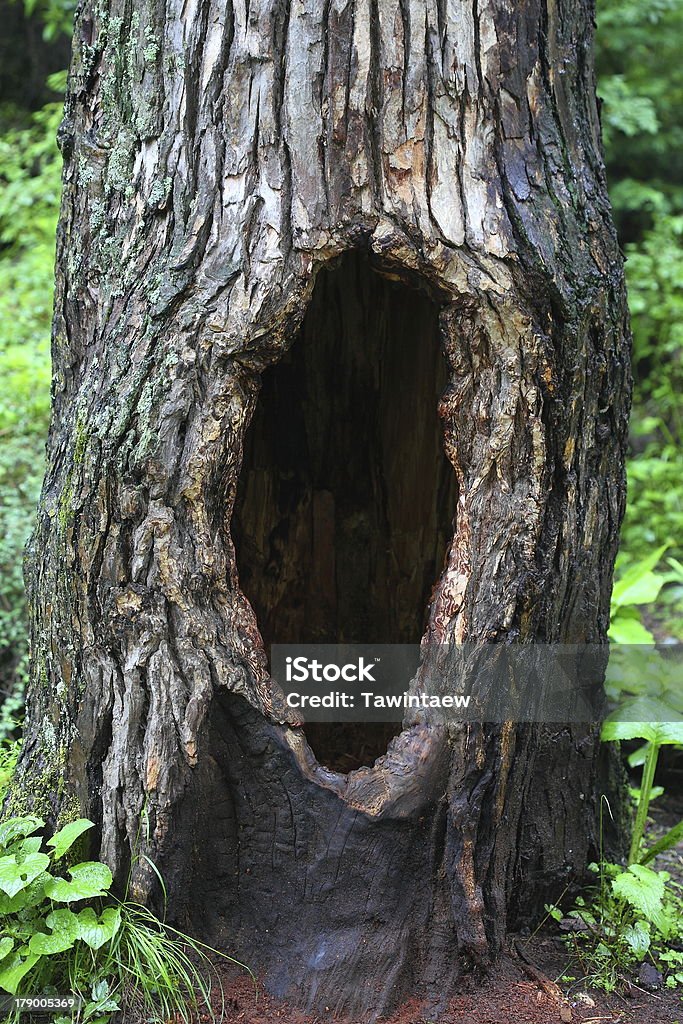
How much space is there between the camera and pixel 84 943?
2.28 meters

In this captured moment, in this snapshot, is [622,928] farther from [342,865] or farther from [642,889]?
[342,865]

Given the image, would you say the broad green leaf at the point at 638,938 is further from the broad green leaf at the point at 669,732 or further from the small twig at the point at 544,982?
the broad green leaf at the point at 669,732

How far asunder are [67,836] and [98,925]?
0.22 metres

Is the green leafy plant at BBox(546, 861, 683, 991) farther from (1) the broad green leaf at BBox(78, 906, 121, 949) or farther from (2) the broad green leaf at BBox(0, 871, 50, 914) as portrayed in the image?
(2) the broad green leaf at BBox(0, 871, 50, 914)

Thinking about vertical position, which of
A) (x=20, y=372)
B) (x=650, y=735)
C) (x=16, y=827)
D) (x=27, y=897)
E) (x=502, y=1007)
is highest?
(x=20, y=372)

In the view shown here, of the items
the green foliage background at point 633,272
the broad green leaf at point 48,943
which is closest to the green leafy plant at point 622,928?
the broad green leaf at point 48,943

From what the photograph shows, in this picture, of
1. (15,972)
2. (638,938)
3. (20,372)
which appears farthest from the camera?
(20,372)

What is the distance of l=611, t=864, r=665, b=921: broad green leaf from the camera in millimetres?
2432

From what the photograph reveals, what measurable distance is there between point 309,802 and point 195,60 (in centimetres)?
187

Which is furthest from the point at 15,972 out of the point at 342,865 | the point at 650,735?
the point at 650,735

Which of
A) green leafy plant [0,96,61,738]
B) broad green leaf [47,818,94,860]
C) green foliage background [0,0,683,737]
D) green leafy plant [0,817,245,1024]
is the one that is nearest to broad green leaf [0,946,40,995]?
green leafy plant [0,817,245,1024]

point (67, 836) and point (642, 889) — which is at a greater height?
point (67, 836)

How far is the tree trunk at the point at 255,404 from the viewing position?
223 cm

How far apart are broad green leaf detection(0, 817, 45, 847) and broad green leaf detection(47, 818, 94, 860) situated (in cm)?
8
